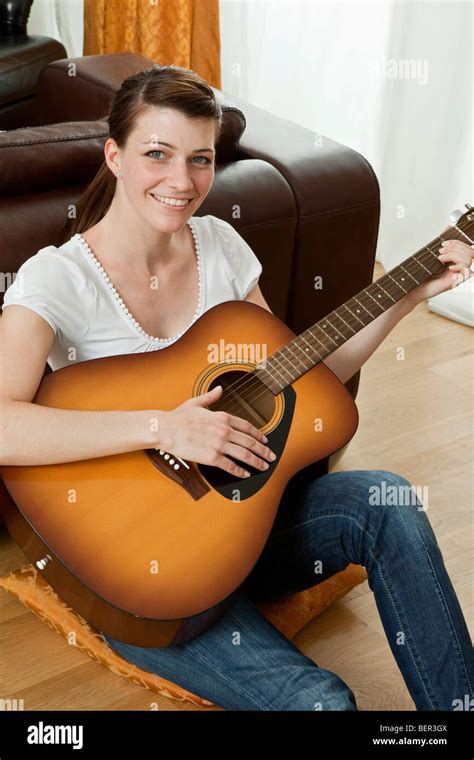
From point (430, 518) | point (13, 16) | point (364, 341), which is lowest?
point (430, 518)

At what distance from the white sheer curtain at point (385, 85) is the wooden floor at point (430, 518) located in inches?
13.9

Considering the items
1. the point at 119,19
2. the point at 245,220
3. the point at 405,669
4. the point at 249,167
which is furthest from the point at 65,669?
the point at 119,19

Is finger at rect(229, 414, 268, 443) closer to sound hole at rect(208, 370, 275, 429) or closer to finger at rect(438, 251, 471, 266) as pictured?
sound hole at rect(208, 370, 275, 429)

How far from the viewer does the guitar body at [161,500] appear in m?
1.29

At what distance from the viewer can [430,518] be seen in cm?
211

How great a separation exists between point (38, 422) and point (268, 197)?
764 millimetres

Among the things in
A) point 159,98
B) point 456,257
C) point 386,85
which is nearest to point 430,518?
point 456,257

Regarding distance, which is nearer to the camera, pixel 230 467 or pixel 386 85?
pixel 230 467

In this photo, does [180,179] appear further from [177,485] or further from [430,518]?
[430,518]

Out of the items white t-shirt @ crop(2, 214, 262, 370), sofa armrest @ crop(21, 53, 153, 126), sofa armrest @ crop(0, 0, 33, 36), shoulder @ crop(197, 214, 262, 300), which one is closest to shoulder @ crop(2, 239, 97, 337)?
white t-shirt @ crop(2, 214, 262, 370)

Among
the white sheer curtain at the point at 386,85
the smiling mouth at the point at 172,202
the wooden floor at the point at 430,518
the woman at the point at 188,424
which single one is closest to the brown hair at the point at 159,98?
the woman at the point at 188,424

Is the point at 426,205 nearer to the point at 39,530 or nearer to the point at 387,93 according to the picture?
the point at 387,93

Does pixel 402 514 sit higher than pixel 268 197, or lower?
lower

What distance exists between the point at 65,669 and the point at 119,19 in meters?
2.85
